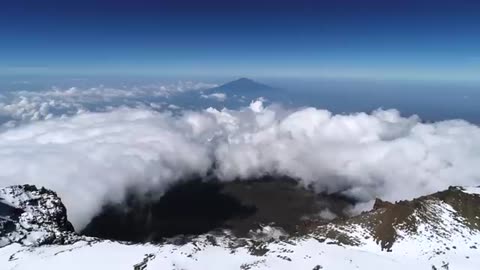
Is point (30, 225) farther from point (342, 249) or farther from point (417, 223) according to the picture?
point (417, 223)

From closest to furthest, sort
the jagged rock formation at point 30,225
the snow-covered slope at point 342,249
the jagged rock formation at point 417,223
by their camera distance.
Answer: the snow-covered slope at point 342,249
the jagged rock formation at point 417,223
the jagged rock formation at point 30,225

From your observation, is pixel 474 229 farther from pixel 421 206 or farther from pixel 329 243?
pixel 329 243

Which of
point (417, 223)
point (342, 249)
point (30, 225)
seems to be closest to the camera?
point (342, 249)

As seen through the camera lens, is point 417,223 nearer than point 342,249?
No

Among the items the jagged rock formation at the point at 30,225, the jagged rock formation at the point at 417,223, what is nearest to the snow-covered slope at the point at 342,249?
the jagged rock formation at the point at 417,223

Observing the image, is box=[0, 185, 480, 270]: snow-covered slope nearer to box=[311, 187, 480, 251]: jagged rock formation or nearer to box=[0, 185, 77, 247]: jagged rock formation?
box=[311, 187, 480, 251]: jagged rock formation

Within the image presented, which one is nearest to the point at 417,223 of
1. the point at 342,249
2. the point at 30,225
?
the point at 342,249

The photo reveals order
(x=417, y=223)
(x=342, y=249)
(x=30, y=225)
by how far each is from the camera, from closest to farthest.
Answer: (x=342, y=249)
(x=417, y=223)
(x=30, y=225)

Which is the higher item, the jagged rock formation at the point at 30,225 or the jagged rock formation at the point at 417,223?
the jagged rock formation at the point at 417,223

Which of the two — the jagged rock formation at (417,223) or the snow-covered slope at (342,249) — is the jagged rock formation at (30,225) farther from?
the jagged rock formation at (417,223)

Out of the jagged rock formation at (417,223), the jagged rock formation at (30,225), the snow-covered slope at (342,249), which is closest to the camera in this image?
the snow-covered slope at (342,249)
